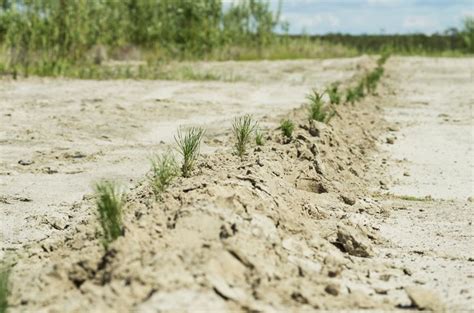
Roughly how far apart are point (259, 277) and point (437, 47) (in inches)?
1109

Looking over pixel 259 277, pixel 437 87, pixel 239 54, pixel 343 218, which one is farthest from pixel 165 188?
pixel 239 54

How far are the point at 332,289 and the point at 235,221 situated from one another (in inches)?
23.4

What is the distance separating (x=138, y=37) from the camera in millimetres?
22500

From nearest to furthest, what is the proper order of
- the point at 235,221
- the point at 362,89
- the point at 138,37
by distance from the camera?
the point at 235,221 → the point at 362,89 → the point at 138,37

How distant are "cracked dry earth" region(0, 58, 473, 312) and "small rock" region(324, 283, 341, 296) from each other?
0.01 m

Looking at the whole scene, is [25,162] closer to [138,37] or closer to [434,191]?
[434,191]

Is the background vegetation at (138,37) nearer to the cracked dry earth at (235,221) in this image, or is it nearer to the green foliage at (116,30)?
the green foliage at (116,30)

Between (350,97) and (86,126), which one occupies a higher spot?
(350,97)

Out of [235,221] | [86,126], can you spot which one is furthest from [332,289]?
[86,126]

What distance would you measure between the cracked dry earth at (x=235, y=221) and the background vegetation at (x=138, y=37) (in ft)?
23.3

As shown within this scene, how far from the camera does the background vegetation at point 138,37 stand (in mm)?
16750

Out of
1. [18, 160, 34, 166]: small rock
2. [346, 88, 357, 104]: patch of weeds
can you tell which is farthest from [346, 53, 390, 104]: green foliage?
[18, 160, 34, 166]: small rock

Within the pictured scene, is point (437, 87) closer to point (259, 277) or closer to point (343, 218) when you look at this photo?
point (343, 218)

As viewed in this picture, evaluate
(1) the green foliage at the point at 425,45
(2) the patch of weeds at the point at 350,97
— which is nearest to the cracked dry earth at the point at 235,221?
(2) the patch of weeds at the point at 350,97
